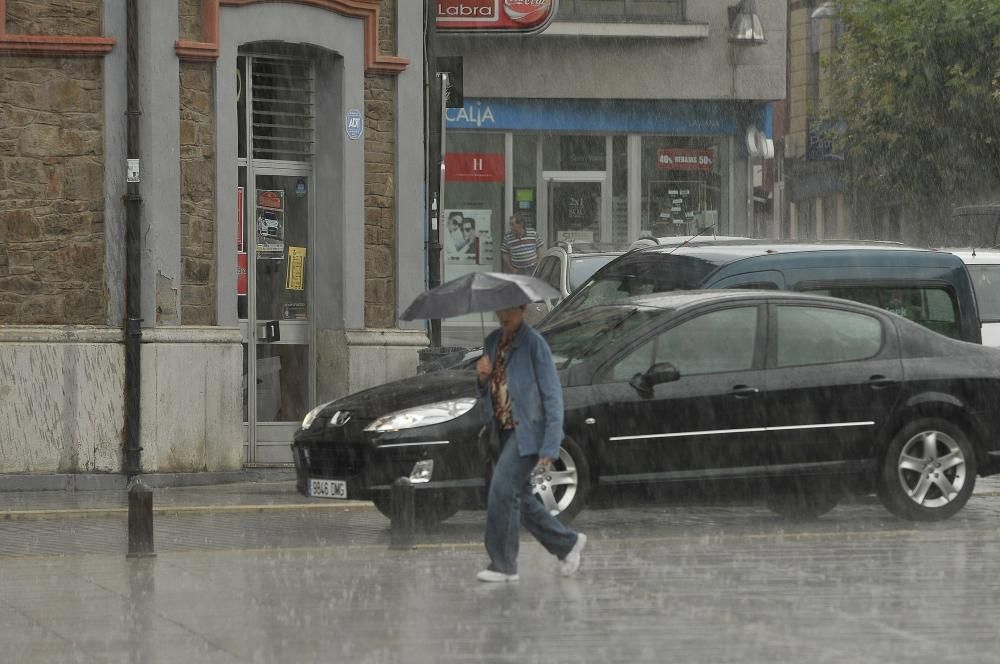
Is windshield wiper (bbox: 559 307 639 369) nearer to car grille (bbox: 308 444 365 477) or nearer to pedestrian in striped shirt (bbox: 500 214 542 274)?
car grille (bbox: 308 444 365 477)

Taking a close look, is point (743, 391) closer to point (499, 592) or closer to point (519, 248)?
point (499, 592)

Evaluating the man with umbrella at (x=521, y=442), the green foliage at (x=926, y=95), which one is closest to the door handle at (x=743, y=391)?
the man with umbrella at (x=521, y=442)

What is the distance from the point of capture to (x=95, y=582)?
10.5 metres

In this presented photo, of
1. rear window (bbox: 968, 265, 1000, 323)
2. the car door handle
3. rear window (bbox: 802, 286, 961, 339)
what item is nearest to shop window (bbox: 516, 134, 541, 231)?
rear window (bbox: 968, 265, 1000, 323)

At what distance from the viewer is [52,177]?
16766 millimetres

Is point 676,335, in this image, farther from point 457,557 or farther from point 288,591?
point 288,591

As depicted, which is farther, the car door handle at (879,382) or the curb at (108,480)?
the curb at (108,480)

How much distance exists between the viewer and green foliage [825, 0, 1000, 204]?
1337 inches

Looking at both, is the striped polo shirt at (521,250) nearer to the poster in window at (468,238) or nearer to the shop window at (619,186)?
the poster in window at (468,238)

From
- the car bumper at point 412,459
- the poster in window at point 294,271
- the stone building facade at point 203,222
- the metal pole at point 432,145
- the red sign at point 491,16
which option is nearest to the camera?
the car bumper at point 412,459

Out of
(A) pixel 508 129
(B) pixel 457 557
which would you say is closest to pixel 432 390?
(B) pixel 457 557

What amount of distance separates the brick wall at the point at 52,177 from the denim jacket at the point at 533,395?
7.41m

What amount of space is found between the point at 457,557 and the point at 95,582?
210cm

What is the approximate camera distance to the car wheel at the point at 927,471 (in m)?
13.3
